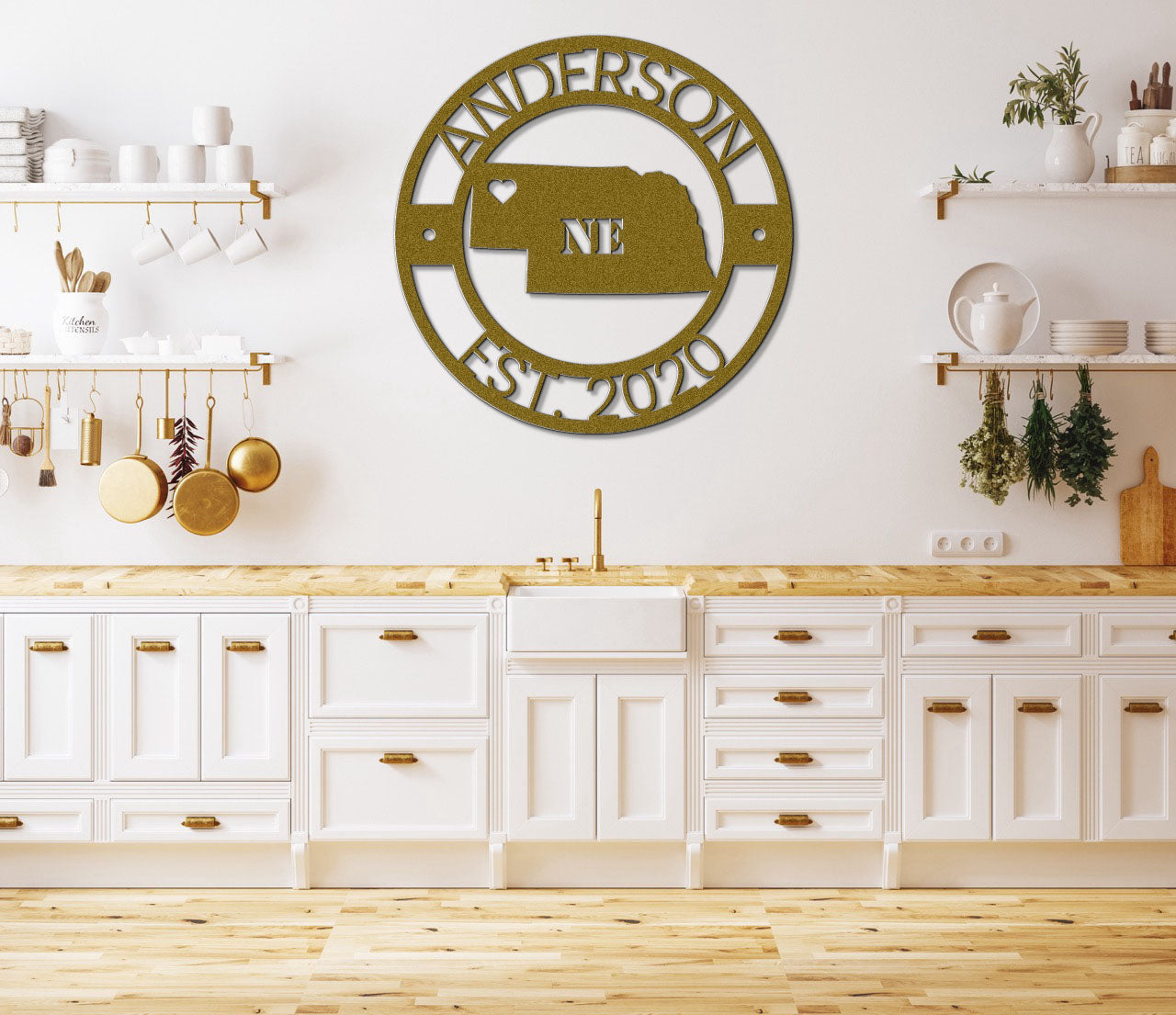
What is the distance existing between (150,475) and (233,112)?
1101mm

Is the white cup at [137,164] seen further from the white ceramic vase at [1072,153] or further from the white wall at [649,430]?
the white ceramic vase at [1072,153]

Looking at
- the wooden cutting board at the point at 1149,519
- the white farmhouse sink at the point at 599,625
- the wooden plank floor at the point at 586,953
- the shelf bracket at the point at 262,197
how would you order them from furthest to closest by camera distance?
the wooden cutting board at the point at 1149,519, the shelf bracket at the point at 262,197, the white farmhouse sink at the point at 599,625, the wooden plank floor at the point at 586,953

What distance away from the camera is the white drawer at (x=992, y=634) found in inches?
124

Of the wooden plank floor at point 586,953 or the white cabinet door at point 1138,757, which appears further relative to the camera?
the white cabinet door at point 1138,757

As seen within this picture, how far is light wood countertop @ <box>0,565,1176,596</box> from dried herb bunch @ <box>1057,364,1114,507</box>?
27 cm

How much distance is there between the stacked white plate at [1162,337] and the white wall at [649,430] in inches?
5.9

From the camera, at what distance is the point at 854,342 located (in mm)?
3553

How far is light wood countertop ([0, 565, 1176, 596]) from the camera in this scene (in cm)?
314

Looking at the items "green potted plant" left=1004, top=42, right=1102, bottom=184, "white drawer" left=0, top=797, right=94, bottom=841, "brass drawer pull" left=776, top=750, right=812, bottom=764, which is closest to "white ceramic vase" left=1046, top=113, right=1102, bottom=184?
"green potted plant" left=1004, top=42, right=1102, bottom=184

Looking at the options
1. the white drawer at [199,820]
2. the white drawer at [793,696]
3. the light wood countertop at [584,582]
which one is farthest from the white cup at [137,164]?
the white drawer at [793,696]

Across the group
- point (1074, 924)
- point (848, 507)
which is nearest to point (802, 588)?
point (848, 507)

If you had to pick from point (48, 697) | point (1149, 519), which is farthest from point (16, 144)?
point (1149, 519)

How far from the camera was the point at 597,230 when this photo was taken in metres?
3.53

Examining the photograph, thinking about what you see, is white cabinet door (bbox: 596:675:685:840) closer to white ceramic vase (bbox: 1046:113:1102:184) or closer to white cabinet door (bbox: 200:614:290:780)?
white cabinet door (bbox: 200:614:290:780)
